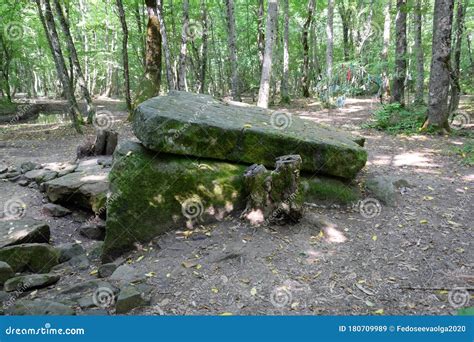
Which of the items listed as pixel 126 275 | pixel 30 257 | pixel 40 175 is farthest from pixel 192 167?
pixel 40 175

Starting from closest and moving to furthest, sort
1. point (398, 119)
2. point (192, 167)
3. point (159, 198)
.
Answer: point (159, 198) → point (192, 167) → point (398, 119)

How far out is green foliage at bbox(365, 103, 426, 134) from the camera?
1081 centimetres

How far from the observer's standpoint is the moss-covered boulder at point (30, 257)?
5224 mm

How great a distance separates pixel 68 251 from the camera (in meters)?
5.66

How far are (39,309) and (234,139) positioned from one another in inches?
134

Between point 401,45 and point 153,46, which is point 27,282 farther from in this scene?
point 401,45

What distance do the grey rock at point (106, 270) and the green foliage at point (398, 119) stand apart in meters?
9.07

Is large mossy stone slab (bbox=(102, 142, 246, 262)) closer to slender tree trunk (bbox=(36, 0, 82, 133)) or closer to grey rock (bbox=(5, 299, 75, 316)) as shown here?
grey rock (bbox=(5, 299, 75, 316))

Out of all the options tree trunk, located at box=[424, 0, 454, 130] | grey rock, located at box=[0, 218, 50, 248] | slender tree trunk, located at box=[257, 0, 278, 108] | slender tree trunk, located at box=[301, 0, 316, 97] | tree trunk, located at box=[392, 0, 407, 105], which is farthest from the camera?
slender tree trunk, located at box=[301, 0, 316, 97]

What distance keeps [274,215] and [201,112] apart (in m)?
2.21

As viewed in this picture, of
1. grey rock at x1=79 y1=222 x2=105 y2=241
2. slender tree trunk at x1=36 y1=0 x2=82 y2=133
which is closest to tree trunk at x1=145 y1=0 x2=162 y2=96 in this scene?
slender tree trunk at x1=36 y1=0 x2=82 y2=133

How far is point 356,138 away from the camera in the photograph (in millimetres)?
6984

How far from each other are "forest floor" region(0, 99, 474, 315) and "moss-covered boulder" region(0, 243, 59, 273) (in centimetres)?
59

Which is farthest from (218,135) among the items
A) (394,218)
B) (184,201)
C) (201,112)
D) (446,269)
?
(446,269)
